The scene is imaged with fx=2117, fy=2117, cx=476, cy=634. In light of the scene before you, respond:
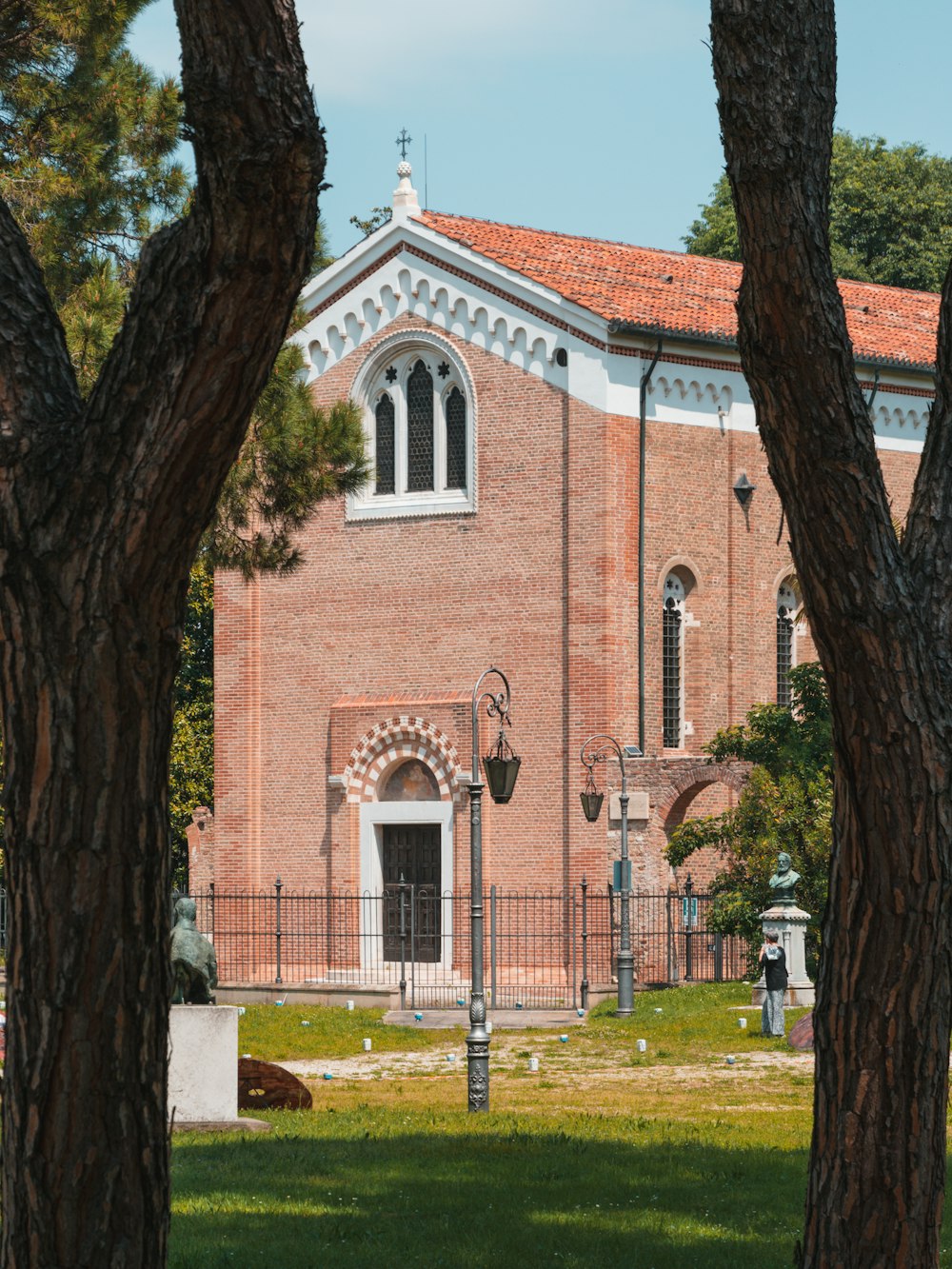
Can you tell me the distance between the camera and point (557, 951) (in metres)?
30.8

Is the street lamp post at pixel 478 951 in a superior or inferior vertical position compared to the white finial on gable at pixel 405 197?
inferior

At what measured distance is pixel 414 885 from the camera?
32.7m

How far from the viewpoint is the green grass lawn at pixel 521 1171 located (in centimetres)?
999

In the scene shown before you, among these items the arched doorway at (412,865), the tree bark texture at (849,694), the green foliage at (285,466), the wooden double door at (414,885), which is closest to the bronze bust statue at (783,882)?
the wooden double door at (414,885)

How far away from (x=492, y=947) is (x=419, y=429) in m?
8.35

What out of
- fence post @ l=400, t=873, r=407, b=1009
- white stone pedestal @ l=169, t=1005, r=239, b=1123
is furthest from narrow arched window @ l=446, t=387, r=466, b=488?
white stone pedestal @ l=169, t=1005, r=239, b=1123

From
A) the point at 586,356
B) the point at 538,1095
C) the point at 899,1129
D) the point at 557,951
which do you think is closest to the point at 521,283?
Result: the point at 586,356

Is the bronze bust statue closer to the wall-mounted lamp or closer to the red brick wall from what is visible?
the red brick wall

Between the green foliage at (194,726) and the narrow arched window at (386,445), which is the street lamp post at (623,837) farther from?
the green foliage at (194,726)

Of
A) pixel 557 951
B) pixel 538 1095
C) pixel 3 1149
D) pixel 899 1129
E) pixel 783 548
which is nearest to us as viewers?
pixel 3 1149

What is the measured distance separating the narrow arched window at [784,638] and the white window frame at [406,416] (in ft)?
17.7

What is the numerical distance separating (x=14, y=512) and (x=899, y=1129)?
317 centimetres

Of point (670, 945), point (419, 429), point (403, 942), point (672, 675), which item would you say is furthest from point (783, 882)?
point (419, 429)

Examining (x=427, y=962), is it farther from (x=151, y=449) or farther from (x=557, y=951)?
(x=151, y=449)
